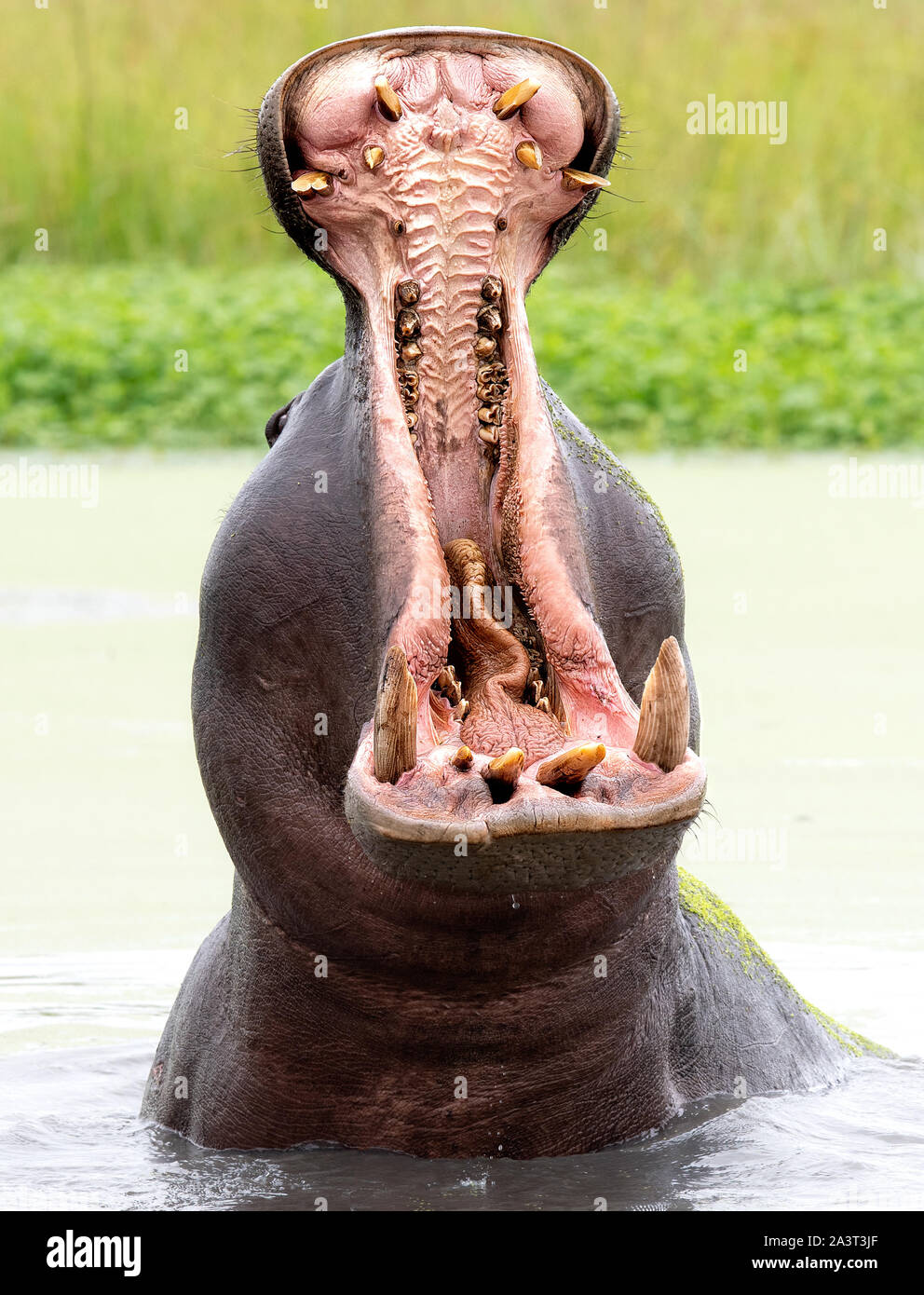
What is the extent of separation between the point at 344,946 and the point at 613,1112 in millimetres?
532

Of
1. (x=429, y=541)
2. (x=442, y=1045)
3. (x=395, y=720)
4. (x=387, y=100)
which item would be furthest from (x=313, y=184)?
(x=442, y=1045)

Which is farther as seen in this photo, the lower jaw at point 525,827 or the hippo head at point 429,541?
the hippo head at point 429,541

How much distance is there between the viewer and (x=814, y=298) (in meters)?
16.4

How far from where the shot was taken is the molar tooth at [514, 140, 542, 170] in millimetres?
3186

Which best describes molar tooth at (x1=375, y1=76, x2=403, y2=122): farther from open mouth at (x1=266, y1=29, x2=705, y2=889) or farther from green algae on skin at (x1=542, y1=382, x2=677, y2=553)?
green algae on skin at (x1=542, y1=382, x2=677, y2=553)

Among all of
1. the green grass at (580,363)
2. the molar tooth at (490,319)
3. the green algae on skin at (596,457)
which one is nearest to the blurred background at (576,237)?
the green grass at (580,363)

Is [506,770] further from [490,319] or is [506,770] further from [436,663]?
[490,319]

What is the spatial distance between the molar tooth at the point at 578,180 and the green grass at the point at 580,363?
1044 cm

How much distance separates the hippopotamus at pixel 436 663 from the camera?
10.0ft

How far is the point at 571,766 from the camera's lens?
278cm

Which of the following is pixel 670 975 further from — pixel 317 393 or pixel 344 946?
pixel 317 393

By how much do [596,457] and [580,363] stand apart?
36.7 ft

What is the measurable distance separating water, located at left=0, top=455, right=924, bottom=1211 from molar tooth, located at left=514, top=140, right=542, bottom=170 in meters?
0.77

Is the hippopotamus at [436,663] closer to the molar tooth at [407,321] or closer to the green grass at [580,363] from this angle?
the molar tooth at [407,321]
